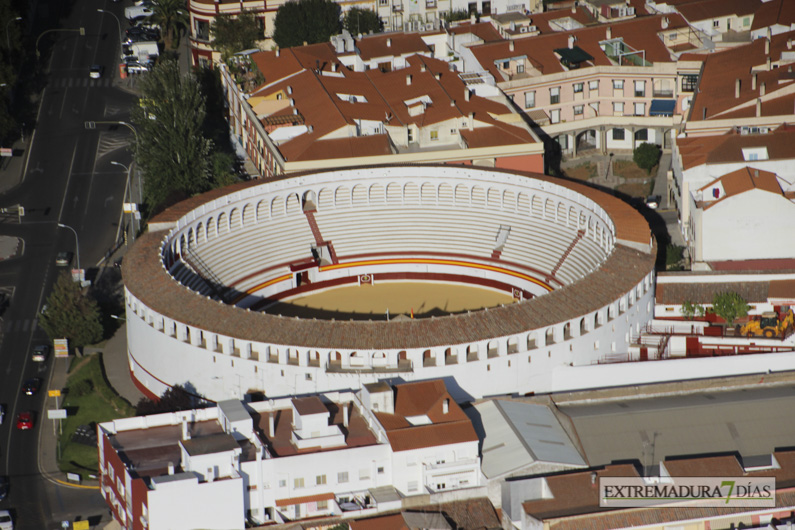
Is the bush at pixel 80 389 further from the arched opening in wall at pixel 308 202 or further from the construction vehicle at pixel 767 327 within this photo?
the construction vehicle at pixel 767 327

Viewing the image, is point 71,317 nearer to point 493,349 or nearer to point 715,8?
point 493,349

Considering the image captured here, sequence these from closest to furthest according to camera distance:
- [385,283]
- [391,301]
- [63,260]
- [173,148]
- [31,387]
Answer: [31,387]
[391,301]
[385,283]
[63,260]
[173,148]

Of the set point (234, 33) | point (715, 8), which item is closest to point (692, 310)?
point (715, 8)

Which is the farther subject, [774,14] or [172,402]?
[774,14]

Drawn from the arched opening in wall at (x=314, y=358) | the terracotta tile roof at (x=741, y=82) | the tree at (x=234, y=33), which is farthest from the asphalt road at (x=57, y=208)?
the terracotta tile roof at (x=741, y=82)

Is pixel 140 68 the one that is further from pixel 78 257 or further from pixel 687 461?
pixel 687 461

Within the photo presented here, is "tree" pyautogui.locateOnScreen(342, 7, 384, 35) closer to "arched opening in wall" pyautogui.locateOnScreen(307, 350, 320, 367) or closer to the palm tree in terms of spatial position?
the palm tree
